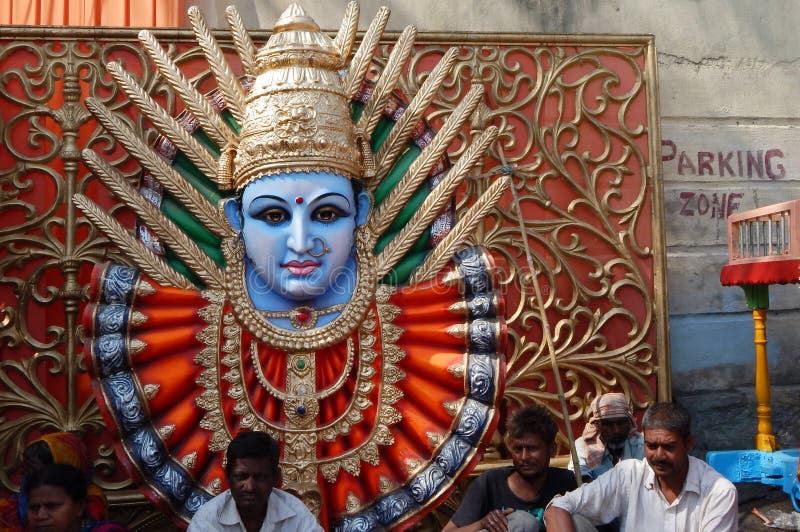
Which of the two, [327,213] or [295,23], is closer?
[327,213]

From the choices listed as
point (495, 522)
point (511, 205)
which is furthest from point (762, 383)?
point (495, 522)

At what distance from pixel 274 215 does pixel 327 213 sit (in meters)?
0.21

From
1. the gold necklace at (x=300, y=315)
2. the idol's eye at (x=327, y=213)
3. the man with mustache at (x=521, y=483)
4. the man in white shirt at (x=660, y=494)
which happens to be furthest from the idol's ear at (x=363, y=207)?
the man in white shirt at (x=660, y=494)

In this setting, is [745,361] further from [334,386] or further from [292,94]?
[292,94]

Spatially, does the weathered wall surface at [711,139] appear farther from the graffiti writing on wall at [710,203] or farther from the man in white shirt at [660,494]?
the man in white shirt at [660,494]

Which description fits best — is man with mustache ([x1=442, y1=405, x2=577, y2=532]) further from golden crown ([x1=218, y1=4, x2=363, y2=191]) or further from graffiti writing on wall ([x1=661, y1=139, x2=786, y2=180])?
graffiti writing on wall ([x1=661, y1=139, x2=786, y2=180])

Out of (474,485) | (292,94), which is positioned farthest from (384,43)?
(474,485)

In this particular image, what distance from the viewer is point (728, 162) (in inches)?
243

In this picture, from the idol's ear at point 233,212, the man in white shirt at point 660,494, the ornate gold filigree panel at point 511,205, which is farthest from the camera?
the ornate gold filigree panel at point 511,205

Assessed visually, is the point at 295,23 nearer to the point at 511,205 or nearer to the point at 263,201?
the point at 263,201

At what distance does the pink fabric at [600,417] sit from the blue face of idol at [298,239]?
1227 mm

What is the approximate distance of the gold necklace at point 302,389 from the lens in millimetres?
4152

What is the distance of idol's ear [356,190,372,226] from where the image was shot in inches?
171

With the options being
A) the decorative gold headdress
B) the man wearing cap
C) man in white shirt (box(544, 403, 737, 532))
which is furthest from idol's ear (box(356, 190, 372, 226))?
man in white shirt (box(544, 403, 737, 532))
